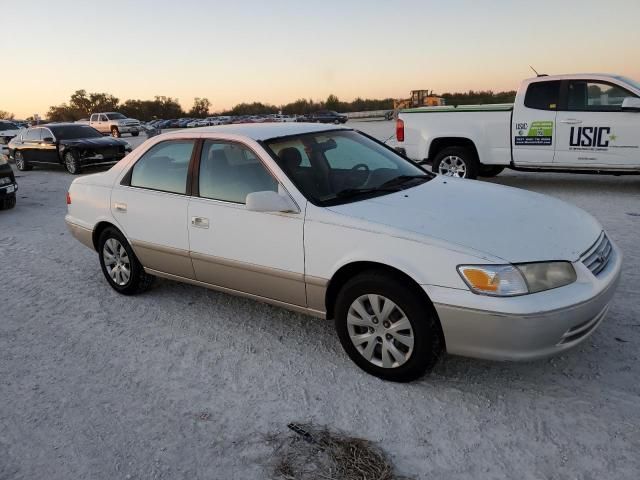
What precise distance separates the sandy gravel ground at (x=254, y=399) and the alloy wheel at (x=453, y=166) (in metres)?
4.90

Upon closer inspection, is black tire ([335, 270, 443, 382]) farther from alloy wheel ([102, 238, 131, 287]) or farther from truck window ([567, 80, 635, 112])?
truck window ([567, 80, 635, 112])

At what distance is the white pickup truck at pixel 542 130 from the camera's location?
8.09 m

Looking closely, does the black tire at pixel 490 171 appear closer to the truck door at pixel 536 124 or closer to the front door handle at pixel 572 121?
the truck door at pixel 536 124

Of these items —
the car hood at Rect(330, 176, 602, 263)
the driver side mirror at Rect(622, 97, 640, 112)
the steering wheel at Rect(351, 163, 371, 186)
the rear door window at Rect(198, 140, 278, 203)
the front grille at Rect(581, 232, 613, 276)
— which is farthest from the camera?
the driver side mirror at Rect(622, 97, 640, 112)

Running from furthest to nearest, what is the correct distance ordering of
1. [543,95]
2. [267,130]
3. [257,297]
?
[543,95] → [267,130] → [257,297]

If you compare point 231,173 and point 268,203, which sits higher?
point 231,173

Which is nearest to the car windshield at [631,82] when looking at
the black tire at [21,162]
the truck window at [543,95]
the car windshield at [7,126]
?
the truck window at [543,95]

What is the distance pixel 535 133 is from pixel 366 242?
21.6 ft

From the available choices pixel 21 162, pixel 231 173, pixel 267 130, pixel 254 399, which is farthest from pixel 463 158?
pixel 21 162

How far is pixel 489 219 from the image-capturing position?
326cm

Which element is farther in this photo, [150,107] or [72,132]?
[150,107]

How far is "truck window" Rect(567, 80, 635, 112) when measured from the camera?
809 centimetres

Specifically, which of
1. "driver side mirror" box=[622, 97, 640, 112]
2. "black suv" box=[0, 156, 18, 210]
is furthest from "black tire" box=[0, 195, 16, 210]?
"driver side mirror" box=[622, 97, 640, 112]

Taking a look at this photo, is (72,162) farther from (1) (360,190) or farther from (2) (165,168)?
(1) (360,190)
